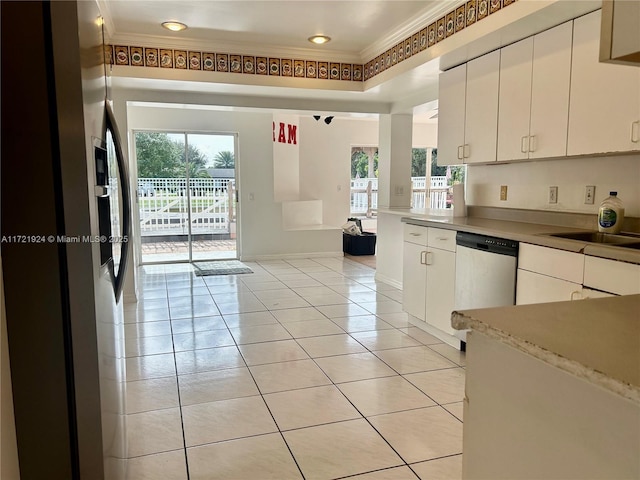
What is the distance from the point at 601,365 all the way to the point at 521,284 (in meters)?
2.00

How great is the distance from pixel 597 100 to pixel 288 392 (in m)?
2.39

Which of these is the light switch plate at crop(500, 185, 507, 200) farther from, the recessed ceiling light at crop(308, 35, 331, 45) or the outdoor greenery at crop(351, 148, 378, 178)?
the outdoor greenery at crop(351, 148, 378, 178)

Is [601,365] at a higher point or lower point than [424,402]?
higher

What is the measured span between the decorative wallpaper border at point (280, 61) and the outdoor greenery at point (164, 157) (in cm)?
279

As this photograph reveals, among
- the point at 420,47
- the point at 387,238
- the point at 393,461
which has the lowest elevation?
the point at 393,461

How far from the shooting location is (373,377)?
2.84 metres

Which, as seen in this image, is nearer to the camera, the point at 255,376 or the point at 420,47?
the point at 255,376

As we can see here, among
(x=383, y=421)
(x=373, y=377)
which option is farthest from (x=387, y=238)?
(x=383, y=421)

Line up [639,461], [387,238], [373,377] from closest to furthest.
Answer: [639,461], [373,377], [387,238]

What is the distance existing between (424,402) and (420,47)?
2738 millimetres

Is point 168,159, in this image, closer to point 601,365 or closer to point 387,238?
point 387,238

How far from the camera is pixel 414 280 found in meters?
3.79

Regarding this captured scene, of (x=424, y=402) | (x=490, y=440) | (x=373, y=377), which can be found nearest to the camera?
(x=490, y=440)

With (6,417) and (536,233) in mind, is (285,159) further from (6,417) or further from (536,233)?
(6,417)
